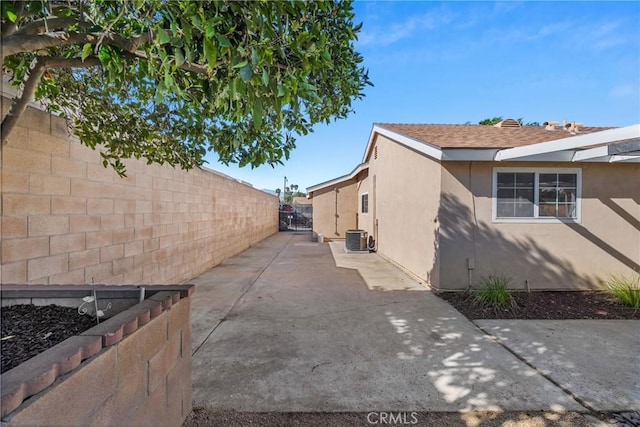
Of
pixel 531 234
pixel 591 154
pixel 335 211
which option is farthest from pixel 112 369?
pixel 335 211

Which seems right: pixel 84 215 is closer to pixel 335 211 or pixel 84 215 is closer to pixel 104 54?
pixel 104 54

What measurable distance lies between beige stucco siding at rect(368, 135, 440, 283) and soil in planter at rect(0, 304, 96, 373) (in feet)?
19.3

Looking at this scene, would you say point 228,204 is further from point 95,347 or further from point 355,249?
point 95,347

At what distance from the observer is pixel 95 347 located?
1.40 m

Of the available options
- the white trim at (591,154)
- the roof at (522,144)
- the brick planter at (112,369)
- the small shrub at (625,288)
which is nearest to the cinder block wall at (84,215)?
the brick planter at (112,369)

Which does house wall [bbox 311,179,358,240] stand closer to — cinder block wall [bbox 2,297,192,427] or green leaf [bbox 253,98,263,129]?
cinder block wall [bbox 2,297,192,427]

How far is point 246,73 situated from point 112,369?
1.61m

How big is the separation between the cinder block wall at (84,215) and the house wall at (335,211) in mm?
9625

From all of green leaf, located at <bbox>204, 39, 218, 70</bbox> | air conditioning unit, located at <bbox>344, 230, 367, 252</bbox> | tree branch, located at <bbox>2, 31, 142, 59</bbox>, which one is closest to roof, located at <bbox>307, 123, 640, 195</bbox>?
air conditioning unit, located at <bbox>344, 230, 367, 252</bbox>

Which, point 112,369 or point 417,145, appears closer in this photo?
point 112,369

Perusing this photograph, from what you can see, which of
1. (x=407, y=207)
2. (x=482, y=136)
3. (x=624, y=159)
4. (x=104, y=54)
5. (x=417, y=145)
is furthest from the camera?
(x=407, y=207)

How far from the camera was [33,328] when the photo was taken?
1.77 m

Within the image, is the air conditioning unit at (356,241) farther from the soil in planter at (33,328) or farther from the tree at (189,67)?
the soil in planter at (33,328)

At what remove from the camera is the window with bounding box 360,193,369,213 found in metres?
14.1
